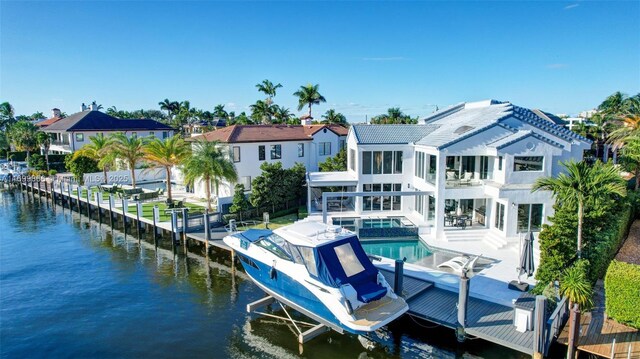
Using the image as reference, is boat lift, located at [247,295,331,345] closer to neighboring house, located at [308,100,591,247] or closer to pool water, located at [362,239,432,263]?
pool water, located at [362,239,432,263]

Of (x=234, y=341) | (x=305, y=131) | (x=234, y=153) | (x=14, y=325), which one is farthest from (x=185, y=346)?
(x=305, y=131)

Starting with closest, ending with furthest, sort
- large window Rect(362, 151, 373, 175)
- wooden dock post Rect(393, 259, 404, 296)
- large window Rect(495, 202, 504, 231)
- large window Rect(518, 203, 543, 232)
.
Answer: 1. wooden dock post Rect(393, 259, 404, 296)
2. large window Rect(518, 203, 543, 232)
3. large window Rect(495, 202, 504, 231)
4. large window Rect(362, 151, 373, 175)

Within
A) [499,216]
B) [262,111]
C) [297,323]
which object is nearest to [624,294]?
[499,216]

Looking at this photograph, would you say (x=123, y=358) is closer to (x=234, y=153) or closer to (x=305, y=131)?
(x=234, y=153)

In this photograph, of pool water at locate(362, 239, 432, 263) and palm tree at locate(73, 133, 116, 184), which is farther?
palm tree at locate(73, 133, 116, 184)

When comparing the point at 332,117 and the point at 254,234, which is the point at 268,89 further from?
the point at 254,234

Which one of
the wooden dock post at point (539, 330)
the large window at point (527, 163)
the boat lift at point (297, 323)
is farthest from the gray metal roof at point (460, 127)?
the boat lift at point (297, 323)

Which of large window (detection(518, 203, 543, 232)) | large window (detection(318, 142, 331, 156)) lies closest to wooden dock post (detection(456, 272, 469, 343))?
large window (detection(518, 203, 543, 232))
